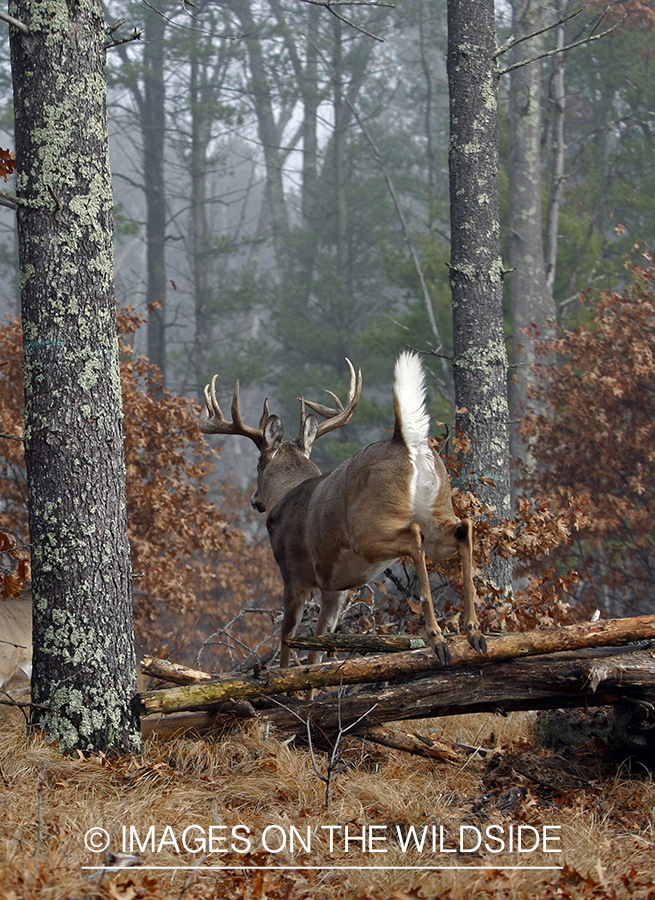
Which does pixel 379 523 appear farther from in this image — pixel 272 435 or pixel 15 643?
pixel 15 643

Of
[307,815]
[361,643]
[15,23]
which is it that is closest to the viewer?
[307,815]

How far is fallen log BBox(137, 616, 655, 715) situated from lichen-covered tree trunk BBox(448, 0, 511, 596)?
7.76ft

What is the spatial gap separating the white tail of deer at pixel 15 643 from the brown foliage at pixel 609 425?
6.38 m

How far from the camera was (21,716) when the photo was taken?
554cm

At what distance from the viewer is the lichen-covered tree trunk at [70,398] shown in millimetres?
4895

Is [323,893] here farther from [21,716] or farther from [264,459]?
[264,459]

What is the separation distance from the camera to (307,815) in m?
4.41

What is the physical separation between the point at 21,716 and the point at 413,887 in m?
2.89

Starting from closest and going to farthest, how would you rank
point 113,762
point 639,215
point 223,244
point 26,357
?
point 113,762 → point 26,357 → point 639,215 → point 223,244

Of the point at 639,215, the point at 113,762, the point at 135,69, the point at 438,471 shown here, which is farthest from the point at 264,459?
the point at 135,69

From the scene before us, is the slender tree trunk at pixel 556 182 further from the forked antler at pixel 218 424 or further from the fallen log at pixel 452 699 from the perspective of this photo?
the fallen log at pixel 452 699

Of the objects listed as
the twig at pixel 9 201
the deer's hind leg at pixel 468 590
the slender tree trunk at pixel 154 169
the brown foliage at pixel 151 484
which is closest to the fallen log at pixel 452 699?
the deer's hind leg at pixel 468 590

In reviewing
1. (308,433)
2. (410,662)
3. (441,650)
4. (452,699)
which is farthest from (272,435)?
(441,650)

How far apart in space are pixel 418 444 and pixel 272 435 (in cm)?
236
